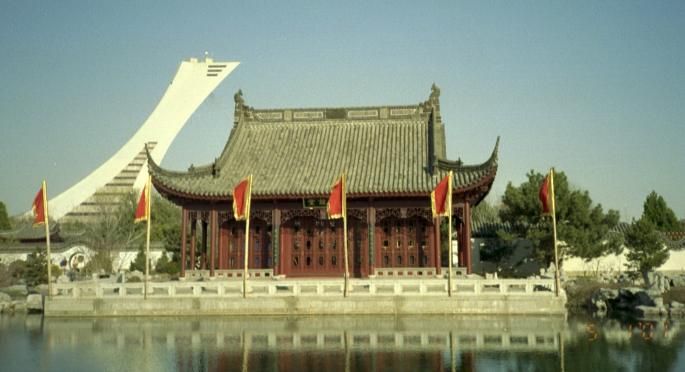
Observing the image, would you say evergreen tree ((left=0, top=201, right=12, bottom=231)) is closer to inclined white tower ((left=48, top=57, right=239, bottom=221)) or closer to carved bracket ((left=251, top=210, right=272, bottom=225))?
inclined white tower ((left=48, top=57, right=239, bottom=221))

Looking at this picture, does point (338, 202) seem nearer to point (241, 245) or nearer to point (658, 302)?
point (241, 245)

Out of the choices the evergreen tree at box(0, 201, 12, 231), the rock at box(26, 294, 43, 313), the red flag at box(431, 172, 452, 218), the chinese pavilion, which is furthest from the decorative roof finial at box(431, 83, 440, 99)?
the evergreen tree at box(0, 201, 12, 231)

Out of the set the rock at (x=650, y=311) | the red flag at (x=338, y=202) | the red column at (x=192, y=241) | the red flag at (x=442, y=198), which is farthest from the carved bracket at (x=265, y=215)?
the rock at (x=650, y=311)

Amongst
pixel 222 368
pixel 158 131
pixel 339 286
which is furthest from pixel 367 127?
pixel 158 131

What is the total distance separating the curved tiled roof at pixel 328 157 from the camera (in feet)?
94.1

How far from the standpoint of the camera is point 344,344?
17.5 meters

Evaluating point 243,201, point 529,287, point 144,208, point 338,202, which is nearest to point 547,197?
point 529,287

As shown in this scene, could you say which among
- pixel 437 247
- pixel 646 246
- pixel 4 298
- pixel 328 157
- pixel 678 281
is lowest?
pixel 4 298

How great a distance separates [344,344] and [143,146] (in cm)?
10327

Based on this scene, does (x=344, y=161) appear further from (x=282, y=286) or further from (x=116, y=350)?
(x=116, y=350)

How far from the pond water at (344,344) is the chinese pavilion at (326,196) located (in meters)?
6.71

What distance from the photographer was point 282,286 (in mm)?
24312

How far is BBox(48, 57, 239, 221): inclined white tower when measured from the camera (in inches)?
3809

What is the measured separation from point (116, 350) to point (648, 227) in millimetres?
24851
